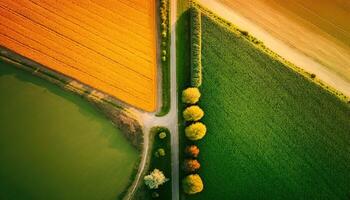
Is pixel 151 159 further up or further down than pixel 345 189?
further up

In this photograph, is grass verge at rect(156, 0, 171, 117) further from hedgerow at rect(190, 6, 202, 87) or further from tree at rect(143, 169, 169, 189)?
tree at rect(143, 169, 169, 189)

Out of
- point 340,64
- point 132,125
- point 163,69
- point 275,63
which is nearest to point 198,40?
point 163,69

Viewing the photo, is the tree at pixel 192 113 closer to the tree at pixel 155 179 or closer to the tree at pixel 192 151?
the tree at pixel 192 151

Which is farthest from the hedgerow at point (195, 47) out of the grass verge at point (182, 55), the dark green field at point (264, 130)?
the dark green field at point (264, 130)

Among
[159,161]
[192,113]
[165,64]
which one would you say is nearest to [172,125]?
[192,113]

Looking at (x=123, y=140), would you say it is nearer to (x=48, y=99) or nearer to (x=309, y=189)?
(x=48, y=99)
